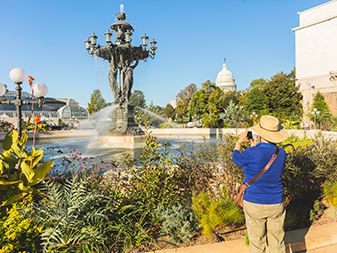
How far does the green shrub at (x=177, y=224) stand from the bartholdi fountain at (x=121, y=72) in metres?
Answer: 8.88

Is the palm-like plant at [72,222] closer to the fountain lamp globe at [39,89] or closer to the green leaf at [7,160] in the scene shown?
the green leaf at [7,160]

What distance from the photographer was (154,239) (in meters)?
2.84

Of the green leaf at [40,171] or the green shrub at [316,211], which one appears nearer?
the green leaf at [40,171]

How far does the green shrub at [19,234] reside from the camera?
7.73 ft

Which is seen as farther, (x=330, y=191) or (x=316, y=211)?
(x=330, y=191)

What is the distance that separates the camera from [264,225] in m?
2.38

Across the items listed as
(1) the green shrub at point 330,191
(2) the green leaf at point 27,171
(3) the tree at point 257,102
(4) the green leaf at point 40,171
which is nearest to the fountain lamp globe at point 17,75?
(4) the green leaf at point 40,171

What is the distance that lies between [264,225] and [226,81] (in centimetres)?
9404

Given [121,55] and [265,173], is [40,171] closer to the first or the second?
[265,173]

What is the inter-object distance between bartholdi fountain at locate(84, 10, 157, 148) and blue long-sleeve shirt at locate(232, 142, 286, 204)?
9808mm

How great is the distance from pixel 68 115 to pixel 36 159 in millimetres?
55771

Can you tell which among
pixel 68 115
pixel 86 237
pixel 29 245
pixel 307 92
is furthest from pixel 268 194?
pixel 68 115

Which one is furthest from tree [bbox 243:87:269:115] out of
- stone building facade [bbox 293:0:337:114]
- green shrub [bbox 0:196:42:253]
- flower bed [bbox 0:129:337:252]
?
green shrub [bbox 0:196:42:253]

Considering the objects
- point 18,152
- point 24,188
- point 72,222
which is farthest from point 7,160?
point 72,222
